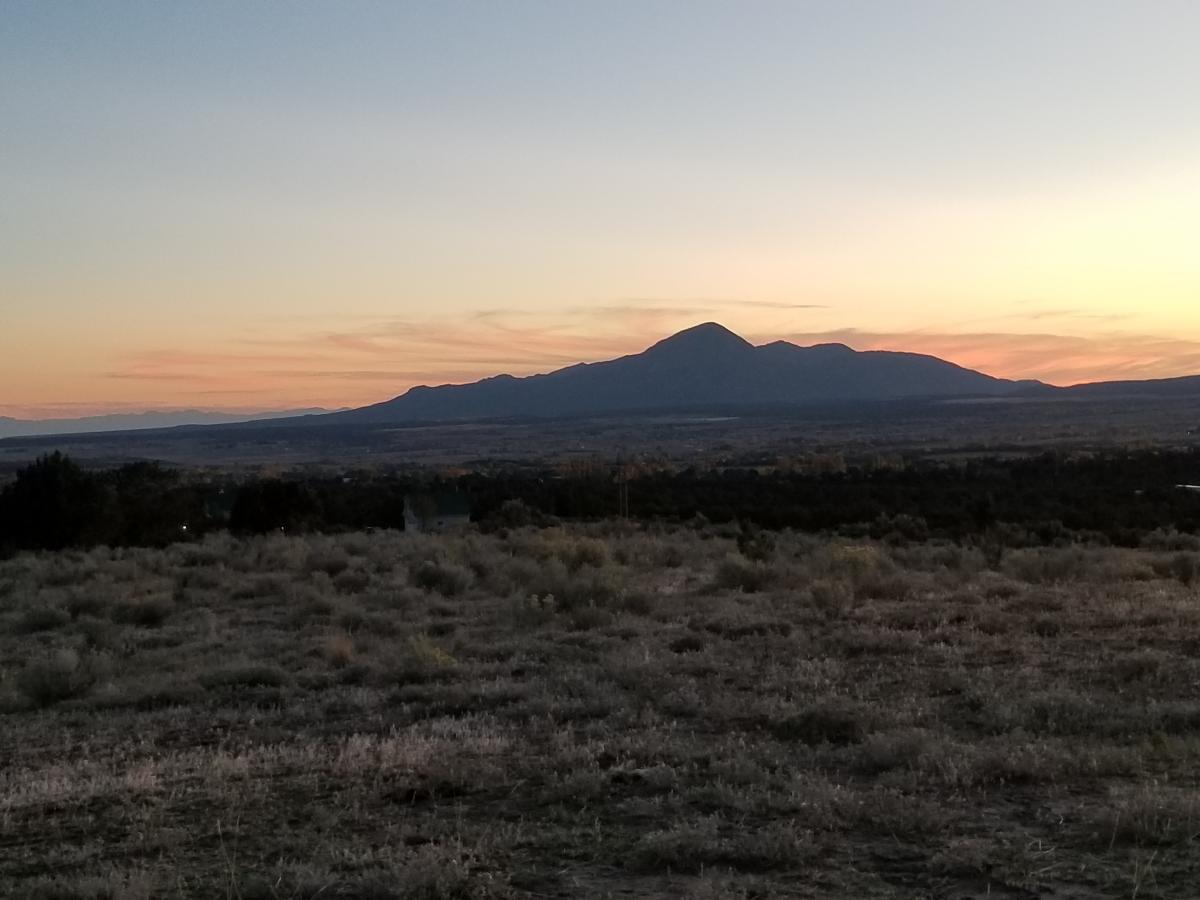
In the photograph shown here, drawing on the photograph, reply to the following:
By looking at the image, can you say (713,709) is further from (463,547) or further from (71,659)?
(463,547)

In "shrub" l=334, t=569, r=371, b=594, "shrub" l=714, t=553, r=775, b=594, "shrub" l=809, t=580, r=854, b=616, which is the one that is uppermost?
"shrub" l=809, t=580, r=854, b=616

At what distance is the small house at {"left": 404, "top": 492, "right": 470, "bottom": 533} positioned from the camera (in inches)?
1800

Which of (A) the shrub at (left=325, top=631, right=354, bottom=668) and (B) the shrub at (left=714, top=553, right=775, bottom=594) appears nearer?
(A) the shrub at (left=325, top=631, right=354, bottom=668)

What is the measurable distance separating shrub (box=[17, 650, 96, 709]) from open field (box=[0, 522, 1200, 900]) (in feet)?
0.13

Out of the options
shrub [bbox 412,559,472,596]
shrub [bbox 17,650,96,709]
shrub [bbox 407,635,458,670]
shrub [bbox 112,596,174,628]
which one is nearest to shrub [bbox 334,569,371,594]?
shrub [bbox 412,559,472,596]

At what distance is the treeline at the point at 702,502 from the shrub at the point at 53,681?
21.1 meters

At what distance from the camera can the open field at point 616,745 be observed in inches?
253

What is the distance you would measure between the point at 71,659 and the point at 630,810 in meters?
8.12

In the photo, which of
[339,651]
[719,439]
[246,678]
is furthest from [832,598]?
[719,439]

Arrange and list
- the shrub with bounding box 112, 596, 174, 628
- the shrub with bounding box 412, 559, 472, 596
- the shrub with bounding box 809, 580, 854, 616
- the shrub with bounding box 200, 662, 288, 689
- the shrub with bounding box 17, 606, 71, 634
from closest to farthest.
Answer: the shrub with bounding box 200, 662, 288, 689, the shrub with bounding box 809, 580, 854, 616, the shrub with bounding box 17, 606, 71, 634, the shrub with bounding box 112, 596, 174, 628, the shrub with bounding box 412, 559, 472, 596

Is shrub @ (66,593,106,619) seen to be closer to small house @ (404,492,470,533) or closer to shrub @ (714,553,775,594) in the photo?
shrub @ (714,553,775,594)

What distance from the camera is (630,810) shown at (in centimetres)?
751

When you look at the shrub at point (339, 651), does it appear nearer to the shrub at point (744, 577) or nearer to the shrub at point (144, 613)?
the shrub at point (144, 613)

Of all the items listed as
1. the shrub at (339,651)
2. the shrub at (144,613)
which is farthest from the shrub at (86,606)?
the shrub at (339,651)
